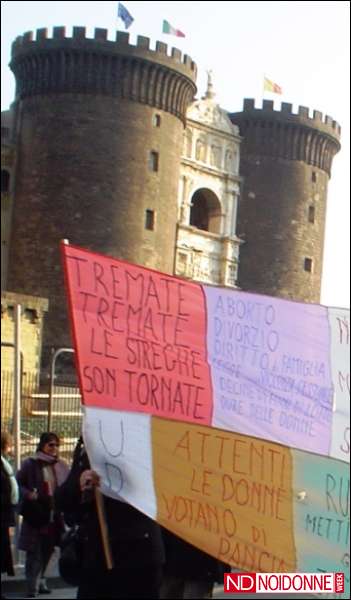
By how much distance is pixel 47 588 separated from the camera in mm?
7770

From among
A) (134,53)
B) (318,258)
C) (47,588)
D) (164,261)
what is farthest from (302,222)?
(47,588)

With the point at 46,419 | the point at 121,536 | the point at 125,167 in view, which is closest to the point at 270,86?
the point at 125,167

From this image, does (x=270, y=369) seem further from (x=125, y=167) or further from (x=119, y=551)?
(x=125, y=167)

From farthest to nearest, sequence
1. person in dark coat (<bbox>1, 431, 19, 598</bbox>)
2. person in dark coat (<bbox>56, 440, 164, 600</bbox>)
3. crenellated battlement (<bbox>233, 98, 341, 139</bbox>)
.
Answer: crenellated battlement (<bbox>233, 98, 341, 139</bbox>) < person in dark coat (<bbox>1, 431, 19, 598</bbox>) < person in dark coat (<bbox>56, 440, 164, 600</bbox>)

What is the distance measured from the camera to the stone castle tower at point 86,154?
109 ft

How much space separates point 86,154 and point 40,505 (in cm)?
2712

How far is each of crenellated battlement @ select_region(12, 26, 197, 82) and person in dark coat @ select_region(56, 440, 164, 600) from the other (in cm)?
3096

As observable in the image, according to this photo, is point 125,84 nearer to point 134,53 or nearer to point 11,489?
point 134,53

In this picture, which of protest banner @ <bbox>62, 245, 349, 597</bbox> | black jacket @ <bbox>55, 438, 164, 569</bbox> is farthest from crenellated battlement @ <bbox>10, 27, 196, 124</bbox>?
black jacket @ <bbox>55, 438, 164, 569</bbox>

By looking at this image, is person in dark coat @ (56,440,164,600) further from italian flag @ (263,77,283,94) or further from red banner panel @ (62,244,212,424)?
italian flag @ (263,77,283,94)

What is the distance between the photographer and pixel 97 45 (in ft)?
111

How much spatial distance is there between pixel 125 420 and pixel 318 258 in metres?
36.6

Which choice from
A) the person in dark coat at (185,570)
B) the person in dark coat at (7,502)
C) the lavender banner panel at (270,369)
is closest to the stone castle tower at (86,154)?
the person in dark coat at (7,502)

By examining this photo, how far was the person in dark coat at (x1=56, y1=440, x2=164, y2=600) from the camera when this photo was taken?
3.88m
